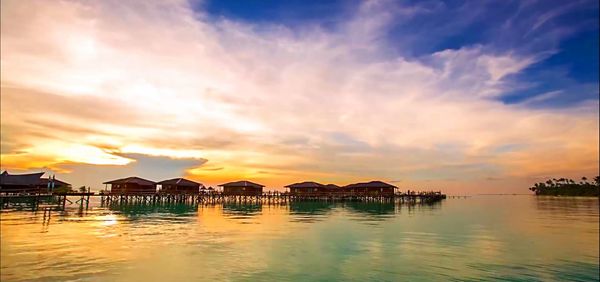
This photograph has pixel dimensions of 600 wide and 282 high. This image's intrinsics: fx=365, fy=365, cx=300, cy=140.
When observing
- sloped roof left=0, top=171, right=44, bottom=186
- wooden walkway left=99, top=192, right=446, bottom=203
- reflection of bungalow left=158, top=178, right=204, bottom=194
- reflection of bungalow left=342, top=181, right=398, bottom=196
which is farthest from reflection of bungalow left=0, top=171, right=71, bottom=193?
reflection of bungalow left=342, top=181, right=398, bottom=196

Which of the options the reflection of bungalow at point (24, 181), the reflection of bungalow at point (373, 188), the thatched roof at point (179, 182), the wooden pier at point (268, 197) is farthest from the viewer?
the reflection of bungalow at point (373, 188)

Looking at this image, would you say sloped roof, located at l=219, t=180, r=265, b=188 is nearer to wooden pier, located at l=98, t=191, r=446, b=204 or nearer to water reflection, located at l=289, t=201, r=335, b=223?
wooden pier, located at l=98, t=191, r=446, b=204

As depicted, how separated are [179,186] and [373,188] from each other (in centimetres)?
3804

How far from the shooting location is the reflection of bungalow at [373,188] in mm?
73938

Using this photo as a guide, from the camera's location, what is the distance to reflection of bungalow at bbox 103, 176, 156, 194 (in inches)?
2356

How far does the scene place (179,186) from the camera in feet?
211

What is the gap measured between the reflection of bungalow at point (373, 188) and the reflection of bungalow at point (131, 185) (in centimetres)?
3929

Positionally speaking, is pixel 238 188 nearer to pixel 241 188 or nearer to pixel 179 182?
pixel 241 188

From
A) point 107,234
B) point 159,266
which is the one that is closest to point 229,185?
point 107,234

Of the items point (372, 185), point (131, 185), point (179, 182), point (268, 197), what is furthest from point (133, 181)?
point (372, 185)

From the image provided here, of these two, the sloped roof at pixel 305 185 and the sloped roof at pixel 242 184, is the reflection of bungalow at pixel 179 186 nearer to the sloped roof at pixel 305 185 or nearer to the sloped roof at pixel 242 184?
the sloped roof at pixel 242 184

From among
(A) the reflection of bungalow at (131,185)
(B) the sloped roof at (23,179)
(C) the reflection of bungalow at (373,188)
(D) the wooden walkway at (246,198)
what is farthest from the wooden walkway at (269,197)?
(B) the sloped roof at (23,179)

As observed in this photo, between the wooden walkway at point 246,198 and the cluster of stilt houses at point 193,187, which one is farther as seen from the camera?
the wooden walkway at point 246,198

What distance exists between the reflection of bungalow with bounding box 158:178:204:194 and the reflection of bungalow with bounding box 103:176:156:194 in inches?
95.9
